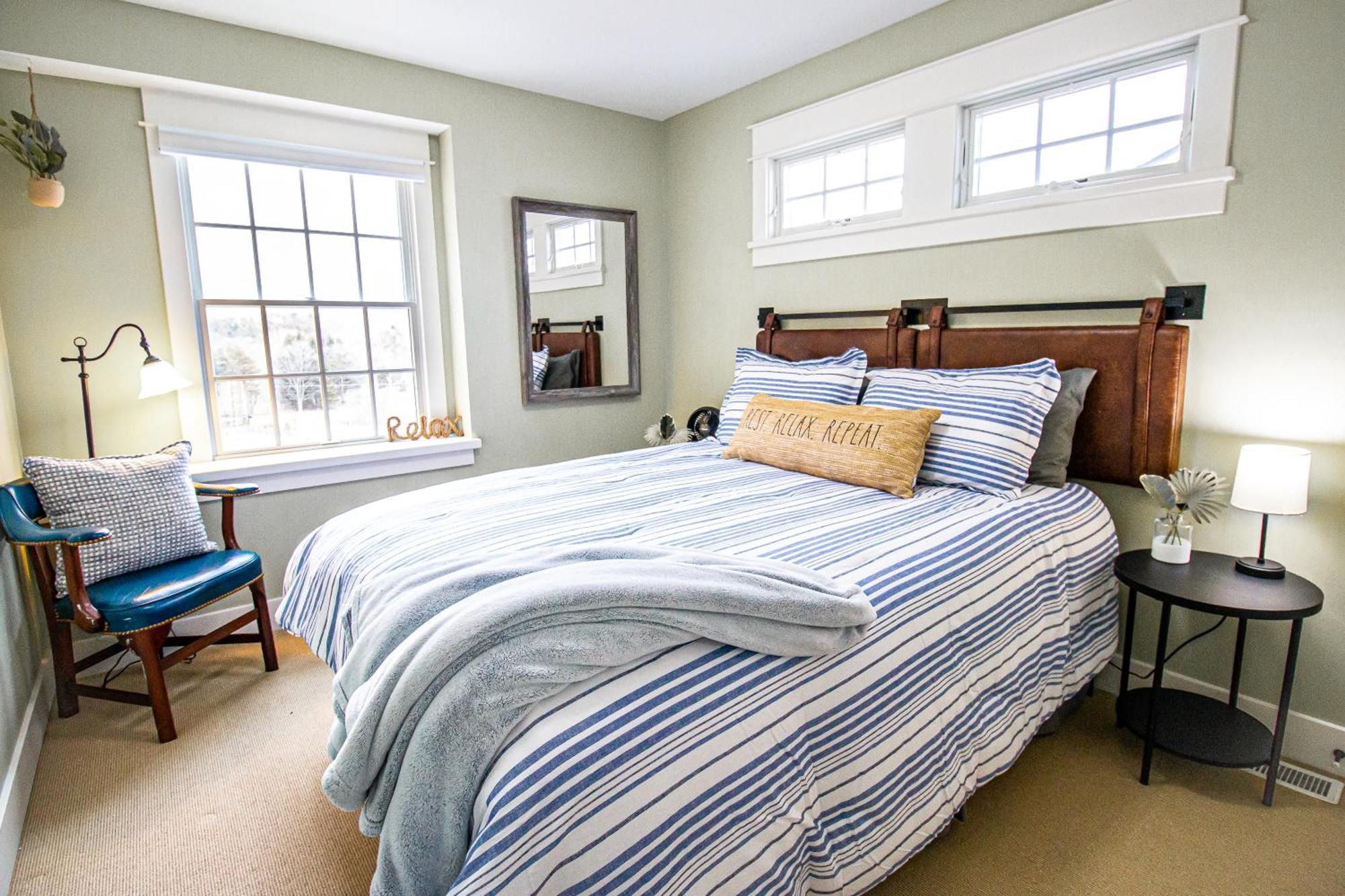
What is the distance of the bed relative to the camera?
1.03 meters

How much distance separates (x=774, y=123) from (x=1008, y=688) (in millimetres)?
2923

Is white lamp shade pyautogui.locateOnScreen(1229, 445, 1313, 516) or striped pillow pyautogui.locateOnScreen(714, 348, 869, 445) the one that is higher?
striped pillow pyautogui.locateOnScreen(714, 348, 869, 445)

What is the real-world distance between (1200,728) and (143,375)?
12.8 ft

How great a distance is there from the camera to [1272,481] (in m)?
1.87

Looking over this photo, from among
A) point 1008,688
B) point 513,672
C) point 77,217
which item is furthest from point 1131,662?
point 77,217

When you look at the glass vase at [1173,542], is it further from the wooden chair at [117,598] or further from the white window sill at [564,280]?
the wooden chair at [117,598]

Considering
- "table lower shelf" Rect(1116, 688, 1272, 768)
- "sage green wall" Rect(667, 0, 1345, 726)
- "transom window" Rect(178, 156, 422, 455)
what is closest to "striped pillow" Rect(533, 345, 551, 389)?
"transom window" Rect(178, 156, 422, 455)

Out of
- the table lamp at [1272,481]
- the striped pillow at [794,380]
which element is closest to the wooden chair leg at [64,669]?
the striped pillow at [794,380]

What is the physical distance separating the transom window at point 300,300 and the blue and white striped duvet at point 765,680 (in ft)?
4.23

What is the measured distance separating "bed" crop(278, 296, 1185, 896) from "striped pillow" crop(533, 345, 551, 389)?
4.11 ft

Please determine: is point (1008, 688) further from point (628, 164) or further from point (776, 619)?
point (628, 164)

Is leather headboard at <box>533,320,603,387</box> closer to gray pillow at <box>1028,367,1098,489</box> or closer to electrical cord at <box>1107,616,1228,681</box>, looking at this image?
gray pillow at <box>1028,367,1098,489</box>

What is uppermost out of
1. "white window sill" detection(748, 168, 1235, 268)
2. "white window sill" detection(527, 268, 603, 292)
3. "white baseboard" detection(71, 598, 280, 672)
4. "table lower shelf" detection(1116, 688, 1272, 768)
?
"white window sill" detection(748, 168, 1235, 268)

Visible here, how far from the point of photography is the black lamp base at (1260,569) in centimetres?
198
